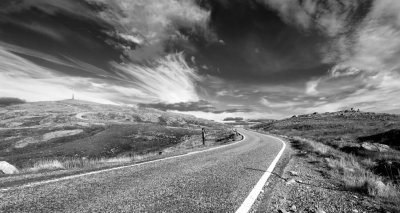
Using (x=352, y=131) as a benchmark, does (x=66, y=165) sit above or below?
below

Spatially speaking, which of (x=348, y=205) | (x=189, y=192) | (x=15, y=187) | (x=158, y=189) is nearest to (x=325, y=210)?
(x=348, y=205)

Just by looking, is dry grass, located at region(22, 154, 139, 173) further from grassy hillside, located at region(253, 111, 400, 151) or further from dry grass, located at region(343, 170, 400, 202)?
grassy hillside, located at region(253, 111, 400, 151)

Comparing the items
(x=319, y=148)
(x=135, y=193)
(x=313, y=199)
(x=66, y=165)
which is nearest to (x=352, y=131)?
(x=319, y=148)

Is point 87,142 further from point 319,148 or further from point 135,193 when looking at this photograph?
point 135,193

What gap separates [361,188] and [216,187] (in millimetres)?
3996

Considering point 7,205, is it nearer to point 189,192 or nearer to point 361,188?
point 189,192

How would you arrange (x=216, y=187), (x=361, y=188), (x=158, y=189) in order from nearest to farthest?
(x=158, y=189) < (x=216, y=187) < (x=361, y=188)

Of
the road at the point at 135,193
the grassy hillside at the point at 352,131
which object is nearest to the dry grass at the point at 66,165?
the road at the point at 135,193

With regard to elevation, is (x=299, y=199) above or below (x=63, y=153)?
above

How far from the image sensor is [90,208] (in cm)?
397

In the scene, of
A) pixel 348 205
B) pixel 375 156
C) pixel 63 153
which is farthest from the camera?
pixel 63 153

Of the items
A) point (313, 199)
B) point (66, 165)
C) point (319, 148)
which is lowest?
point (66, 165)

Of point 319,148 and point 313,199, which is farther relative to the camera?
point 319,148

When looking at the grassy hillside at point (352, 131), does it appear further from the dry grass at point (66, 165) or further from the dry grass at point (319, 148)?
the dry grass at point (66, 165)
